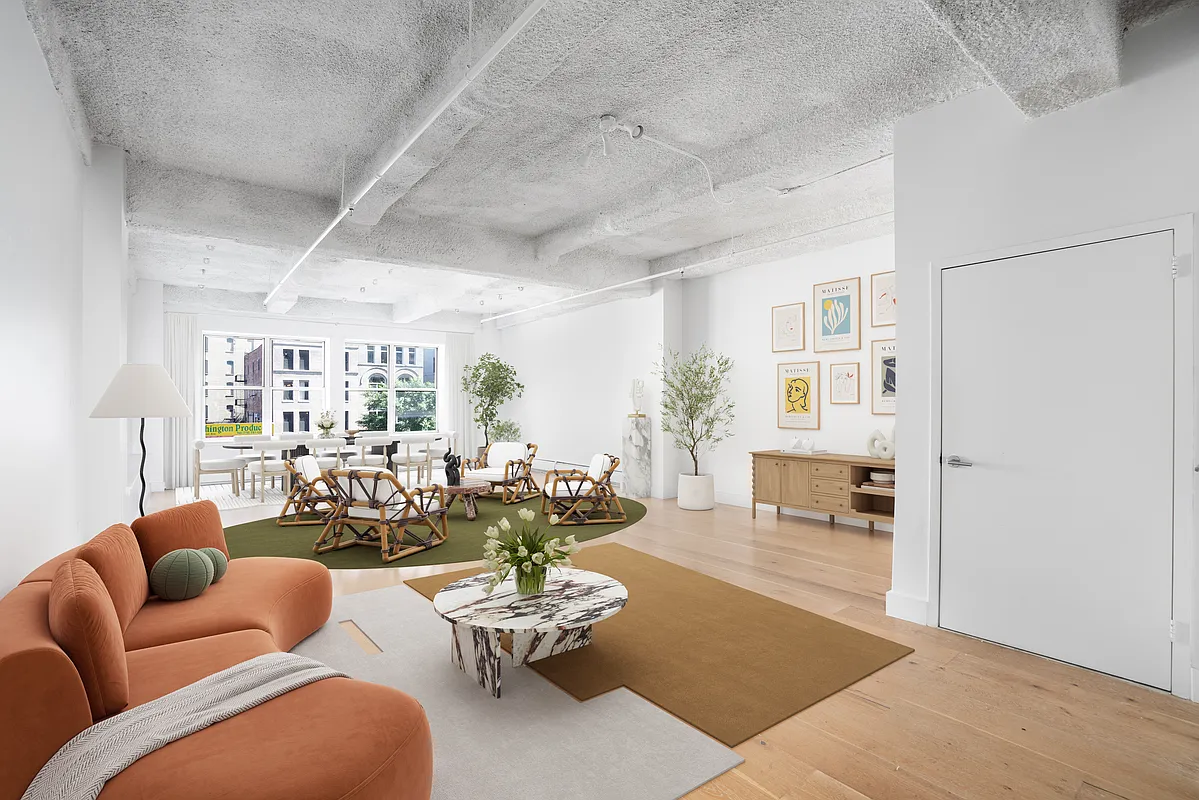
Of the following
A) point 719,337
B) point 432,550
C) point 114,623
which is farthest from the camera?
point 719,337

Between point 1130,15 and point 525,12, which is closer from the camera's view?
point 525,12

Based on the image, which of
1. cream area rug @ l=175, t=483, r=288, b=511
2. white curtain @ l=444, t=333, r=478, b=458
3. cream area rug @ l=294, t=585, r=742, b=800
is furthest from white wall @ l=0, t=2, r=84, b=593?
white curtain @ l=444, t=333, r=478, b=458

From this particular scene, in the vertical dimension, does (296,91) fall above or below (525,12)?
above

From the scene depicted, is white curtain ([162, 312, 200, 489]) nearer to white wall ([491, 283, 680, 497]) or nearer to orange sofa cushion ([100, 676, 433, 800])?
white wall ([491, 283, 680, 497])

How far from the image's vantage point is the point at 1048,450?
3385 millimetres

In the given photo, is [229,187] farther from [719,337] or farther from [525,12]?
[719,337]

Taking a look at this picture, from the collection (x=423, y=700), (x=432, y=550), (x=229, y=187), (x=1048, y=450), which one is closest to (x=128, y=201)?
(x=229, y=187)

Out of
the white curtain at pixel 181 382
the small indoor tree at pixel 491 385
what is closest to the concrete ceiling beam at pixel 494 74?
the small indoor tree at pixel 491 385

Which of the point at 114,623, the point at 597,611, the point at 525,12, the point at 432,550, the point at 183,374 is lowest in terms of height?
the point at 432,550

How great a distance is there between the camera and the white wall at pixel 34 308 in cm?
240

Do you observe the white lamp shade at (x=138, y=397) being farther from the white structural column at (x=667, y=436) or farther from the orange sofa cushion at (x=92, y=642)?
the white structural column at (x=667, y=436)

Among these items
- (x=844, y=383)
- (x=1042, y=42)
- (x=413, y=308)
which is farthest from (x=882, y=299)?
(x=413, y=308)

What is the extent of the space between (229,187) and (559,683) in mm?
4926

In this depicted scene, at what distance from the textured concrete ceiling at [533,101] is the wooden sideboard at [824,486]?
92.3 inches
